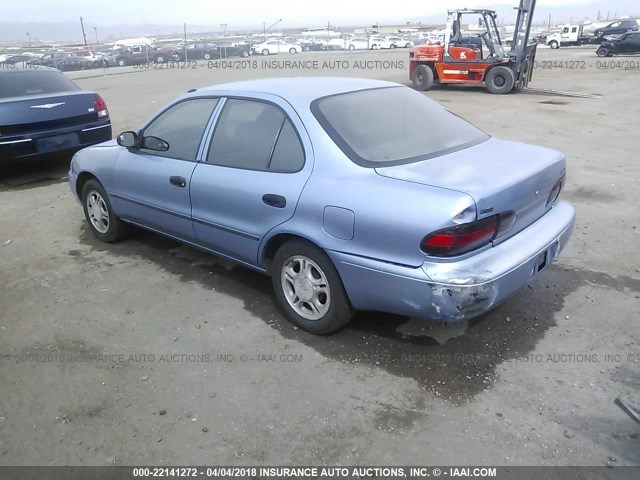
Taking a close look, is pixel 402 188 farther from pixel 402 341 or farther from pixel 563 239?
pixel 563 239

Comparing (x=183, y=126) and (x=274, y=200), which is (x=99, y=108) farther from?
(x=274, y=200)

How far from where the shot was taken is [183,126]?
4258mm

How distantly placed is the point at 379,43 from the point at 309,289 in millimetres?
48856

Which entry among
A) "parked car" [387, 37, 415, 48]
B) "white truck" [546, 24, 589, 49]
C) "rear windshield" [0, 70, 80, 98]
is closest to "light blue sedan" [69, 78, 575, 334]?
"rear windshield" [0, 70, 80, 98]

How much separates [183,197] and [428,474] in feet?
8.68

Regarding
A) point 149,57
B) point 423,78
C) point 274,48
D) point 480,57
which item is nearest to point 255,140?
point 480,57

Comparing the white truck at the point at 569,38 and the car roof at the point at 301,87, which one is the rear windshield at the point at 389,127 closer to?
the car roof at the point at 301,87

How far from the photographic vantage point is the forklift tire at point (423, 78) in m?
17.1

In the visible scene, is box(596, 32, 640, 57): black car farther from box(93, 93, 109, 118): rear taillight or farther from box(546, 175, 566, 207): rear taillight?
box(546, 175, 566, 207): rear taillight

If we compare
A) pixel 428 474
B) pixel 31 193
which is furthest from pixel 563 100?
pixel 428 474

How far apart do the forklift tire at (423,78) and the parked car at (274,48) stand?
3232 centimetres

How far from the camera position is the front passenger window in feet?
13.3

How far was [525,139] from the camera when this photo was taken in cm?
941

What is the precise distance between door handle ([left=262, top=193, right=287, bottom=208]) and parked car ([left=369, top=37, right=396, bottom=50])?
48083 mm
